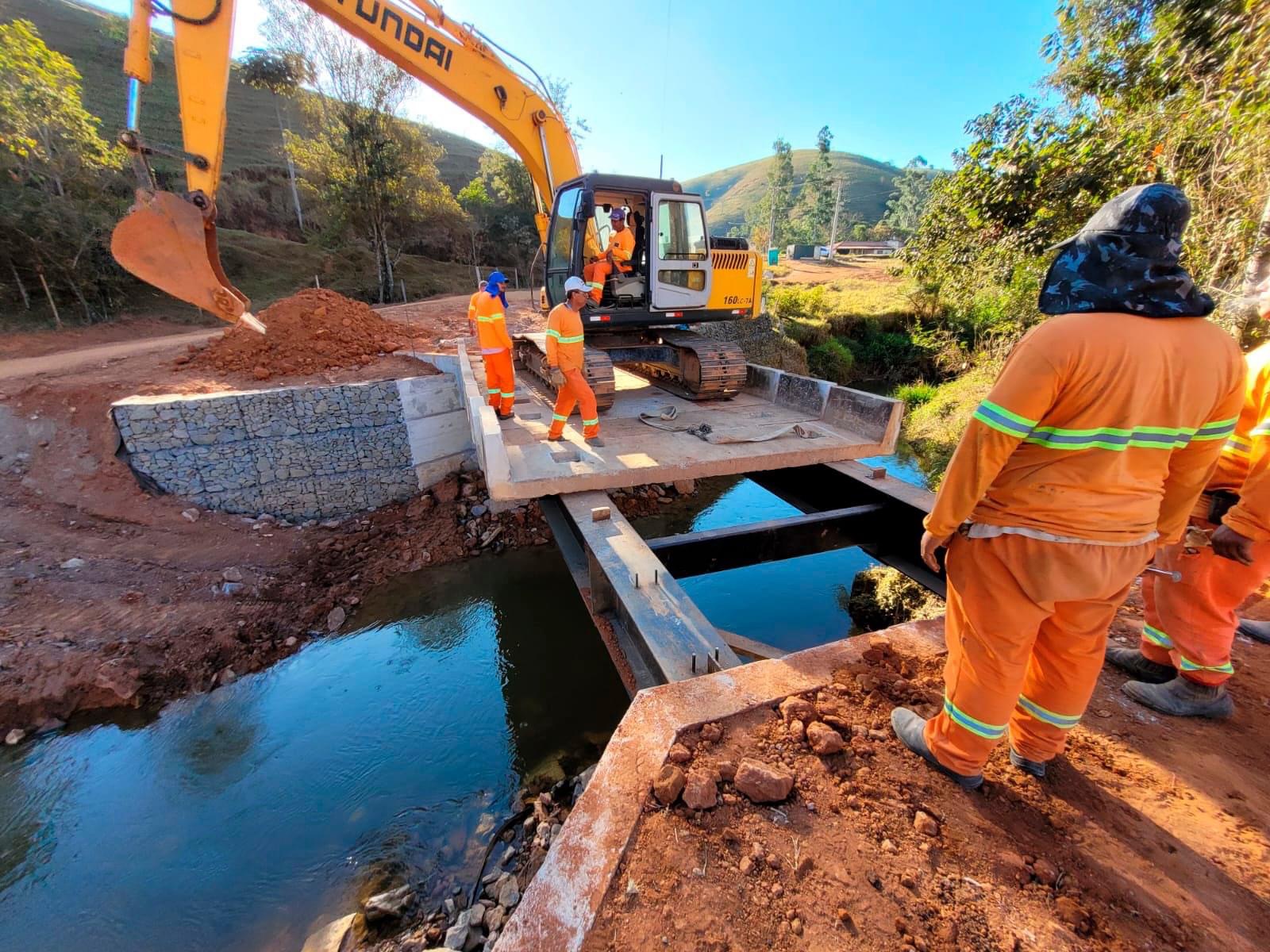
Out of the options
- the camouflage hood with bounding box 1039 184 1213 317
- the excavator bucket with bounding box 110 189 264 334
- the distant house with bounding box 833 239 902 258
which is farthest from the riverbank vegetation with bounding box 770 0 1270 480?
the distant house with bounding box 833 239 902 258

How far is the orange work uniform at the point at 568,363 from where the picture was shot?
15.4ft

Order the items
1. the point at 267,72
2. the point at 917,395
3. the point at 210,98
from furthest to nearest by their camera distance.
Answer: the point at 267,72, the point at 917,395, the point at 210,98

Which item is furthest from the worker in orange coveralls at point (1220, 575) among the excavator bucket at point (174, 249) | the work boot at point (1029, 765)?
the excavator bucket at point (174, 249)

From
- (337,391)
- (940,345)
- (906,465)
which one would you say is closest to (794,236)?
(940,345)

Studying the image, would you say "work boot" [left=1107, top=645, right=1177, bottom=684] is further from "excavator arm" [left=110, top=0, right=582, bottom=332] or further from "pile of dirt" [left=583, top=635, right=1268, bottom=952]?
"excavator arm" [left=110, top=0, right=582, bottom=332]

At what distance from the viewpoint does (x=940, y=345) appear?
15180 millimetres

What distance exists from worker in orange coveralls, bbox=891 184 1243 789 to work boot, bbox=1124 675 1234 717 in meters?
0.89

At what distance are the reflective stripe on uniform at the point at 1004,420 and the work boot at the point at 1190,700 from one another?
1.74m

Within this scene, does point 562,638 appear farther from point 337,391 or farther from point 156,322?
point 156,322

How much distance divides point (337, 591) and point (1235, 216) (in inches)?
448

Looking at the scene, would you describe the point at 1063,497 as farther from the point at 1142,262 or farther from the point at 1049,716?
the point at 1049,716

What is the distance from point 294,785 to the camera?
4.14 m

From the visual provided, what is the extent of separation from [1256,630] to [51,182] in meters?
21.6

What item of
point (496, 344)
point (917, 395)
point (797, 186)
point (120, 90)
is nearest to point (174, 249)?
point (496, 344)
